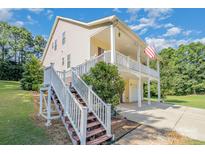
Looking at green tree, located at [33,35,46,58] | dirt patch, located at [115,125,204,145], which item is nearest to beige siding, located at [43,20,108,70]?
dirt patch, located at [115,125,204,145]

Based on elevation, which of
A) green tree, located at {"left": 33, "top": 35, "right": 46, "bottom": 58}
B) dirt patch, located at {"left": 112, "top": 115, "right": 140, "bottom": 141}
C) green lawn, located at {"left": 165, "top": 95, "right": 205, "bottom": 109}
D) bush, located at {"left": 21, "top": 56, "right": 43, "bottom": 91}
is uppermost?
green tree, located at {"left": 33, "top": 35, "right": 46, "bottom": 58}

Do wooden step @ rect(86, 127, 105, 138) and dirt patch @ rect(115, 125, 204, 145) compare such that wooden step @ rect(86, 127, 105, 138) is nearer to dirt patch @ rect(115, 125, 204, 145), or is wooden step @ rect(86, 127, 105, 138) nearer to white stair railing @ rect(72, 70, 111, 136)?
white stair railing @ rect(72, 70, 111, 136)

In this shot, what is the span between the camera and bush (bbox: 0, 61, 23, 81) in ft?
107

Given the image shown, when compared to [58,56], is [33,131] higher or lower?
lower

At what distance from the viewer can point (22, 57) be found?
130ft

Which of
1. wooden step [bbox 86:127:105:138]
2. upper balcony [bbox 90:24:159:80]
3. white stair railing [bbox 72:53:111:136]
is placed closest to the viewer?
wooden step [bbox 86:127:105:138]

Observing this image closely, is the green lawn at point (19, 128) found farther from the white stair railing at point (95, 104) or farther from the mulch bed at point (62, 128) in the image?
the white stair railing at point (95, 104)

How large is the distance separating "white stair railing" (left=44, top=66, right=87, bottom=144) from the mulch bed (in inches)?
25.3

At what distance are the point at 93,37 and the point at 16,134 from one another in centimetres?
861

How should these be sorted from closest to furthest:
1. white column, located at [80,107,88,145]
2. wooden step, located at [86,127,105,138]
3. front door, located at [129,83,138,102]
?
white column, located at [80,107,88,145]
wooden step, located at [86,127,105,138]
front door, located at [129,83,138,102]

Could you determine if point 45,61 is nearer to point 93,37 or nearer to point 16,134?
point 93,37
